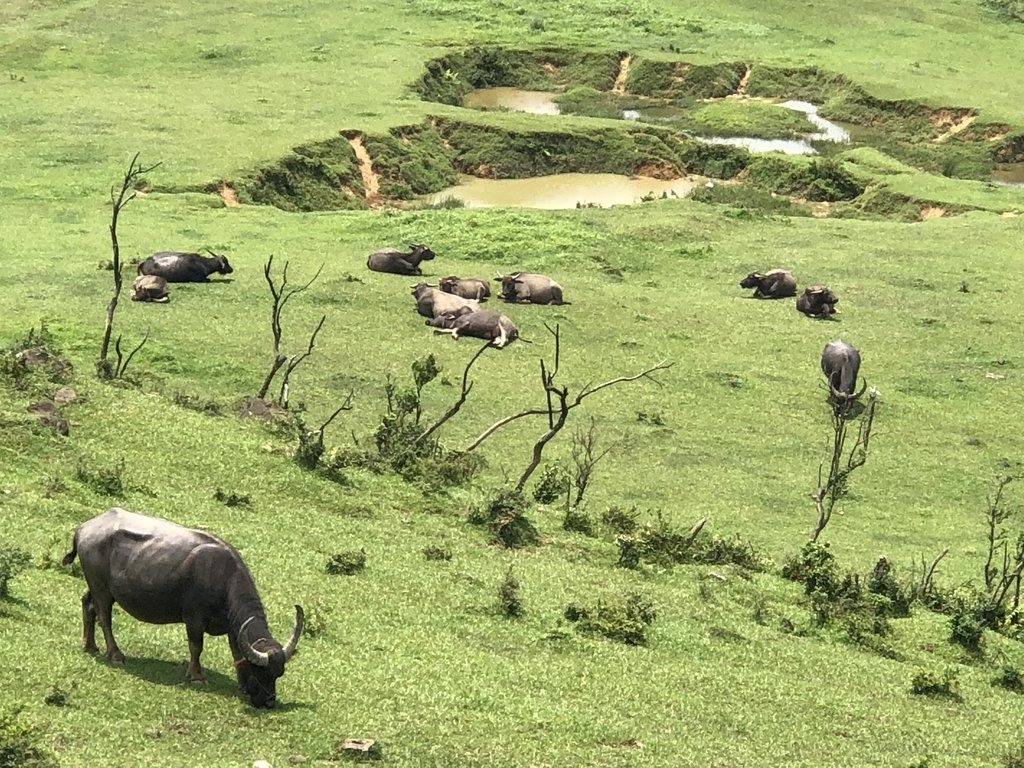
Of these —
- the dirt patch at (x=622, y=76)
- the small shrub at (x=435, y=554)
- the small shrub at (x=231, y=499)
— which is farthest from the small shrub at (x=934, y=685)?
the dirt patch at (x=622, y=76)

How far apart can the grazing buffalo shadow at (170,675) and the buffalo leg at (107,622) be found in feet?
0.24

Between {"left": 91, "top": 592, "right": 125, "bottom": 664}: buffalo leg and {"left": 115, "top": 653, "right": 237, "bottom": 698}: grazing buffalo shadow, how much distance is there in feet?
0.24

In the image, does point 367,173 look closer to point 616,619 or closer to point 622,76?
point 622,76

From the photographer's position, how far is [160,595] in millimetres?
10781

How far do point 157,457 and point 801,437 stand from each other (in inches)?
443

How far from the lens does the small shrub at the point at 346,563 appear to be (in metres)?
15.2

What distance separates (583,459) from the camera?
2216 centimetres

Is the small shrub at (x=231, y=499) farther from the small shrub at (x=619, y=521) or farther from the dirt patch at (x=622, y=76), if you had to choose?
the dirt patch at (x=622, y=76)

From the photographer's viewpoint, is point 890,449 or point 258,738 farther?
point 890,449

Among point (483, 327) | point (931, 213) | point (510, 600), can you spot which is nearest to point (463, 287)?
point (483, 327)

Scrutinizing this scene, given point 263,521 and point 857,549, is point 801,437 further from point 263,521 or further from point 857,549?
point 263,521

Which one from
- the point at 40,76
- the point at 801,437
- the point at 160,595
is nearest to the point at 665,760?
the point at 160,595

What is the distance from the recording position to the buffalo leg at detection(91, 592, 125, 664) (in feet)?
36.4

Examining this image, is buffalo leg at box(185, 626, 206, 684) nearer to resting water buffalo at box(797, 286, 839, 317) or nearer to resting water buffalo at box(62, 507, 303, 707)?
resting water buffalo at box(62, 507, 303, 707)
